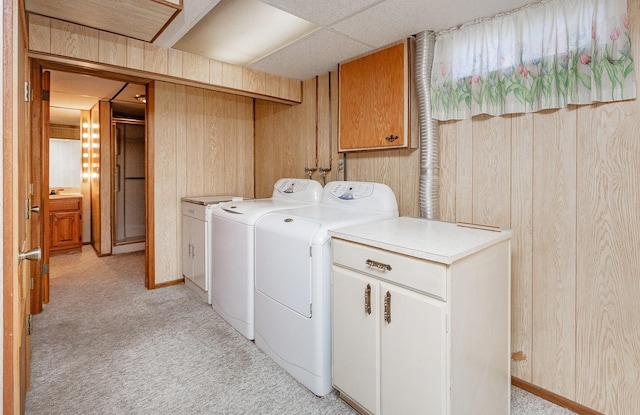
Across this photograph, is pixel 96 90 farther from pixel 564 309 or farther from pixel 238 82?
pixel 564 309

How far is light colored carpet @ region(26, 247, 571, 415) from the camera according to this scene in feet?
5.87

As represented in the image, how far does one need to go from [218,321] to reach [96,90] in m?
3.36

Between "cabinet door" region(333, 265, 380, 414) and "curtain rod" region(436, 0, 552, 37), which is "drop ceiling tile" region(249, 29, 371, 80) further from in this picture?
"cabinet door" region(333, 265, 380, 414)

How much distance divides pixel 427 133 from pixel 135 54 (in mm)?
2174

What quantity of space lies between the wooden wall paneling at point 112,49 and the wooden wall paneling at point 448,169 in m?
2.30

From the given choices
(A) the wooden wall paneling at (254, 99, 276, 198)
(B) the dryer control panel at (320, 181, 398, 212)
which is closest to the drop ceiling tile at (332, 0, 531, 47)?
(B) the dryer control panel at (320, 181, 398, 212)

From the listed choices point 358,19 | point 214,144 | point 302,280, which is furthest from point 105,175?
point 358,19

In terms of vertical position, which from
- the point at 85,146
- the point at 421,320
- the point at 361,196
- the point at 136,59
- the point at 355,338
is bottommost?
the point at 355,338

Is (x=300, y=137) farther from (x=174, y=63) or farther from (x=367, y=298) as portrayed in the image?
(x=367, y=298)

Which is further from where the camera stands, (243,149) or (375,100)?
(243,149)

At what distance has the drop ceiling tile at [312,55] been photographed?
7.89 feet

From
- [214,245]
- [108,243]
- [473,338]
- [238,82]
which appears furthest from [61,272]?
[473,338]

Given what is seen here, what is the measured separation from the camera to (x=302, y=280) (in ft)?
6.27

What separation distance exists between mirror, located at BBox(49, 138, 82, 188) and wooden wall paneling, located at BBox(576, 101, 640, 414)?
21.8ft
